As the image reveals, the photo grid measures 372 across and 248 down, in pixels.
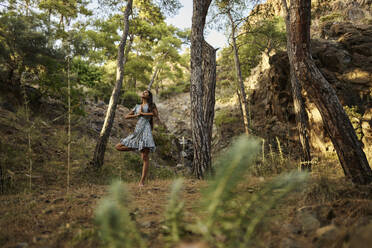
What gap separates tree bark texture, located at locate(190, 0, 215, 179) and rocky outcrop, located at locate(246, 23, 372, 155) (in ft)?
16.3

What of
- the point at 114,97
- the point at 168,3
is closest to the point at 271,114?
the point at 168,3

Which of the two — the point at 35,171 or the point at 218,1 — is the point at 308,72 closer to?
the point at 35,171

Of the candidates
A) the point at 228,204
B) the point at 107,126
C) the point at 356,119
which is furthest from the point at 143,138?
the point at 356,119

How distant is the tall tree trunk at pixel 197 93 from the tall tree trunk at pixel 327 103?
8.29 ft

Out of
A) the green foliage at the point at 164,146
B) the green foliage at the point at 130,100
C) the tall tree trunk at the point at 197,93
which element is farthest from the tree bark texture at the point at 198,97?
the green foliage at the point at 130,100

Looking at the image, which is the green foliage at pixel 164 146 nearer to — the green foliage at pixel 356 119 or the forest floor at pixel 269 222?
the green foliage at pixel 356 119

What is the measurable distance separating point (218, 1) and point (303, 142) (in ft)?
29.9

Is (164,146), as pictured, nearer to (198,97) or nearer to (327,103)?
(198,97)

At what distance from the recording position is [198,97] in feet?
17.6

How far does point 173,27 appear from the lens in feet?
71.3

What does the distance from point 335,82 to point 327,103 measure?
6653mm

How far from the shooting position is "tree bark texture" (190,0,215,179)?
16.8ft

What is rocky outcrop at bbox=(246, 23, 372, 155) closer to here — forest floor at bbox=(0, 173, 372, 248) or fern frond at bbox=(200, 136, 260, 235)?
forest floor at bbox=(0, 173, 372, 248)

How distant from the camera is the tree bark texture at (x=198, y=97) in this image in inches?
201
